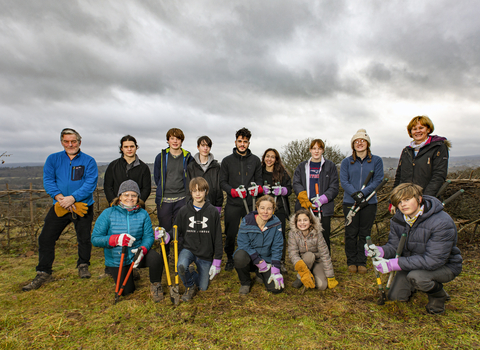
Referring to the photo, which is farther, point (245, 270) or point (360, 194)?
point (360, 194)

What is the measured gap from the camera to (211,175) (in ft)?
13.6

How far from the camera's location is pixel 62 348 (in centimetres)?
229

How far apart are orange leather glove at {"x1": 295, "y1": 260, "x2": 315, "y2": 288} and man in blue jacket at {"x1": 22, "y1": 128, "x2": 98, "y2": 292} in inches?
129

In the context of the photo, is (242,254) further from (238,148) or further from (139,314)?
(238,148)

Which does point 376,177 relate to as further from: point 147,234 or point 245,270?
point 147,234

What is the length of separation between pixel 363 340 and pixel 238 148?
2.97 meters

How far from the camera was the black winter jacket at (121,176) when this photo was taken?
3.99m

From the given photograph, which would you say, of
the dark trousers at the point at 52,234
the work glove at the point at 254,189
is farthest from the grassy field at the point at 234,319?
the work glove at the point at 254,189

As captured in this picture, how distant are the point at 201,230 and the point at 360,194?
2501 mm

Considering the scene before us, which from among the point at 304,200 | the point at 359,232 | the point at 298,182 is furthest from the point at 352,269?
the point at 298,182

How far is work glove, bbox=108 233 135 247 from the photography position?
123 inches

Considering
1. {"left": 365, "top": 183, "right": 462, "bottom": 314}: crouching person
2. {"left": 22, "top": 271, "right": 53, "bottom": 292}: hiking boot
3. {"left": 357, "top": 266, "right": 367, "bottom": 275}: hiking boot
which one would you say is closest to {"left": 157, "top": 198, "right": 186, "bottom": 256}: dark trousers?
{"left": 22, "top": 271, "right": 53, "bottom": 292}: hiking boot

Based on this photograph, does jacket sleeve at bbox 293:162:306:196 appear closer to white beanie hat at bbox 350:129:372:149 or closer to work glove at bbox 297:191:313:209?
work glove at bbox 297:191:313:209

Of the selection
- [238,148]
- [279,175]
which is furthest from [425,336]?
[238,148]
